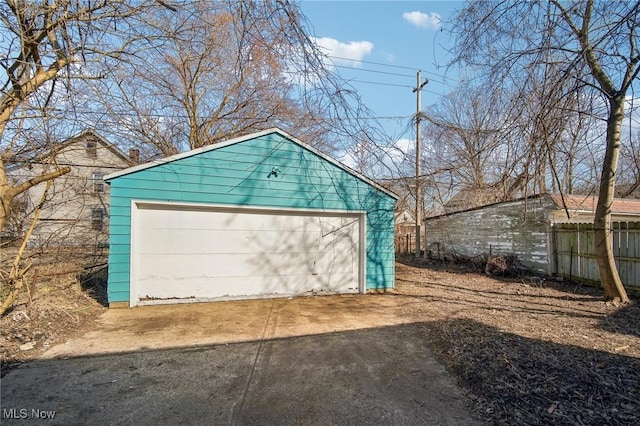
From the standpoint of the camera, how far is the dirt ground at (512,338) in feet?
8.36

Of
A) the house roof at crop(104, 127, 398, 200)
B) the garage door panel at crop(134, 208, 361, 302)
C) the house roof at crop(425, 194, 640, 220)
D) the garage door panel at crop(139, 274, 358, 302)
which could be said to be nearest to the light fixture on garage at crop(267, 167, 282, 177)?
the house roof at crop(104, 127, 398, 200)

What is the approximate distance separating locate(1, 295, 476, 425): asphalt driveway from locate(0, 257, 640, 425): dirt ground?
285mm

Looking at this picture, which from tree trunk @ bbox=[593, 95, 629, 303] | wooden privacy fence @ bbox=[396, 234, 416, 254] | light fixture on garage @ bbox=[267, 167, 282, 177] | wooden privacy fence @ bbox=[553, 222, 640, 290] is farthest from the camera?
wooden privacy fence @ bbox=[396, 234, 416, 254]

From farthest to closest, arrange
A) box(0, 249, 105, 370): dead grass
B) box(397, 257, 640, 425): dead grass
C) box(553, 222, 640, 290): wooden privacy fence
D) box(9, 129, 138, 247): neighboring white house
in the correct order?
box(553, 222, 640, 290): wooden privacy fence
box(9, 129, 138, 247): neighboring white house
box(0, 249, 105, 370): dead grass
box(397, 257, 640, 425): dead grass

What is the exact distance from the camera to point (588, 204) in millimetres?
10422

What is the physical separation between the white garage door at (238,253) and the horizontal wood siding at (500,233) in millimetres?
4296

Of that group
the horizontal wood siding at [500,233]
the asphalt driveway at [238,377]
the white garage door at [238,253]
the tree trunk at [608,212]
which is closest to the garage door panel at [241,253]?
the white garage door at [238,253]

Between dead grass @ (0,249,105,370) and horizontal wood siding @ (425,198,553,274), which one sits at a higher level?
horizontal wood siding @ (425,198,553,274)

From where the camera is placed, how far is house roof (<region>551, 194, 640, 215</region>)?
9298 mm

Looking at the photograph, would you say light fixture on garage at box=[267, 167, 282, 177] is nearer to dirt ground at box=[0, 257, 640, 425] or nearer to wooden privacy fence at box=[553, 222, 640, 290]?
dirt ground at box=[0, 257, 640, 425]

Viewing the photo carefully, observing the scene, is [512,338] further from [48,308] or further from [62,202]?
[62,202]

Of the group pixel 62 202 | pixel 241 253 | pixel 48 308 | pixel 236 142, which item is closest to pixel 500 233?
pixel 241 253

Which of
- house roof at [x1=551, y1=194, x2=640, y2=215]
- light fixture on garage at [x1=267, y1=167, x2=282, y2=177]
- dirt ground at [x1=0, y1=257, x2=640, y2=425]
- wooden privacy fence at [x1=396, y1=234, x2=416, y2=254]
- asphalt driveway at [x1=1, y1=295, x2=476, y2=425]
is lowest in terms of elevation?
asphalt driveway at [x1=1, y1=295, x2=476, y2=425]

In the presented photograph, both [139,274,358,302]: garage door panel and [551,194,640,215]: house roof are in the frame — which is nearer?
[139,274,358,302]: garage door panel
